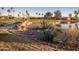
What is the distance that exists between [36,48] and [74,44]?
371mm

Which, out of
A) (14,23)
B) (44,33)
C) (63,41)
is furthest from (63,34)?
(14,23)

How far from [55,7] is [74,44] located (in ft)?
1.33

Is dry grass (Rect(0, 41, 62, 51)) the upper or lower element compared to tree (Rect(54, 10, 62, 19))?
lower

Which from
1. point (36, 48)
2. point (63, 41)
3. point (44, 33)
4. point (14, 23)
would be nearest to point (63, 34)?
point (63, 41)

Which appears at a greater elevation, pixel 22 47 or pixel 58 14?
pixel 58 14

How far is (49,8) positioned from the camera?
1797mm

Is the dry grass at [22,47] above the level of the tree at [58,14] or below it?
below

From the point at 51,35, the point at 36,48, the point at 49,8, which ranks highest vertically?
the point at 49,8

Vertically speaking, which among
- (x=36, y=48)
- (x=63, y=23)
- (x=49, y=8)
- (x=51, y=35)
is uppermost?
(x=49, y=8)

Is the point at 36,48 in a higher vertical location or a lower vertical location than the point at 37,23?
lower
